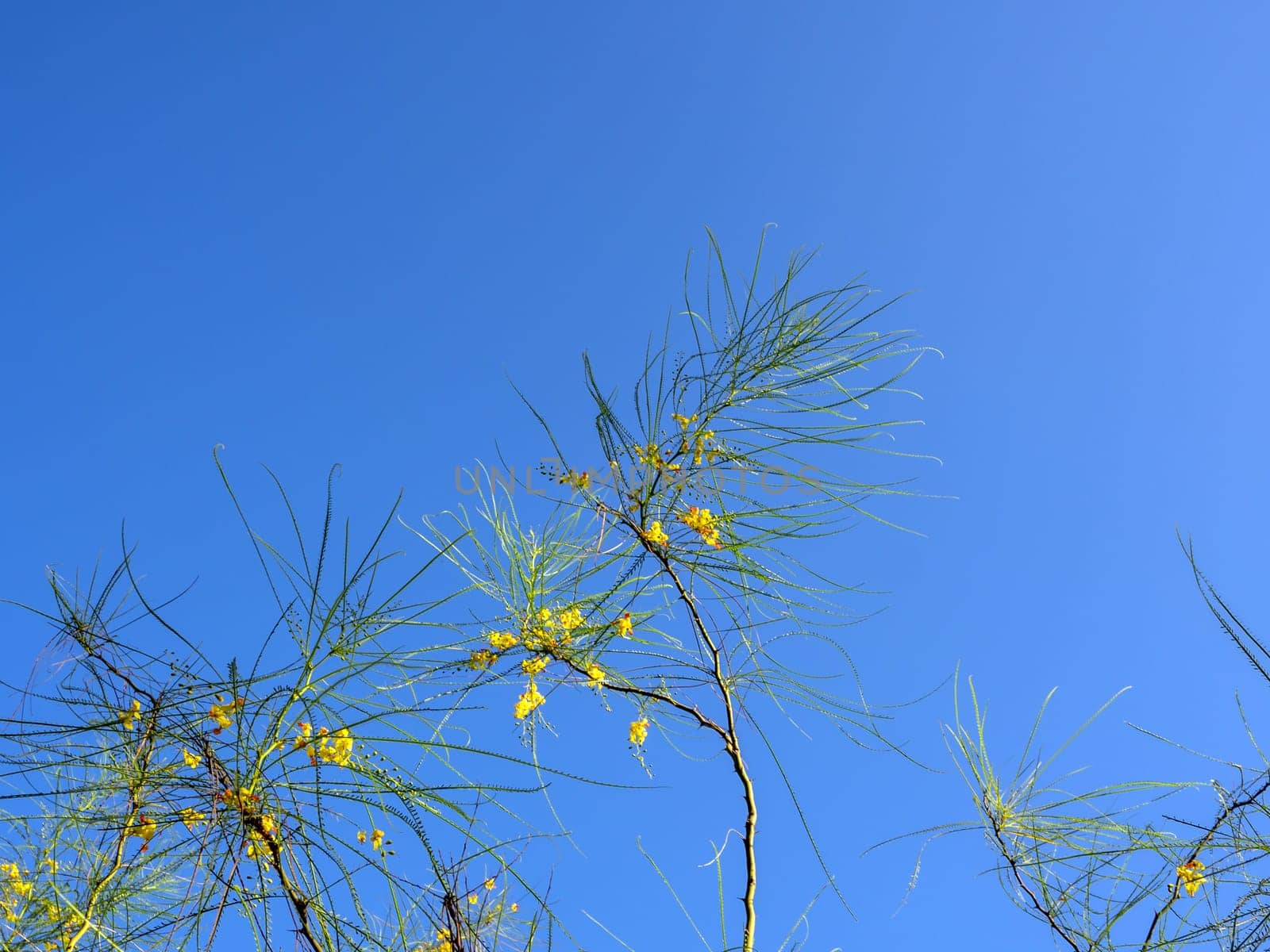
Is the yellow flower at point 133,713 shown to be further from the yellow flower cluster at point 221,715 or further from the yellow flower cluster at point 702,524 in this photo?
the yellow flower cluster at point 702,524

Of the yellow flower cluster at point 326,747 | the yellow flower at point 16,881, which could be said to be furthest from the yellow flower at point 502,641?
the yellow flower at point 16,881

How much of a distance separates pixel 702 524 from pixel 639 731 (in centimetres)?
50

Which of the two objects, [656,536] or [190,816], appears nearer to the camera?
[190,816]

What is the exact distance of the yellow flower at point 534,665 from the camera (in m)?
2.17

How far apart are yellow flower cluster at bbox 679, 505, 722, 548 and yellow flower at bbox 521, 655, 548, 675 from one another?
44cm

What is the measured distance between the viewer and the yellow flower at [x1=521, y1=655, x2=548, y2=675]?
2166 millimetres

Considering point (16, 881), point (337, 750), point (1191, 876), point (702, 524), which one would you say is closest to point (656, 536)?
point (702, 524)

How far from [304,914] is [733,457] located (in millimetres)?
1323

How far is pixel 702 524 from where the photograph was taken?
2234mm

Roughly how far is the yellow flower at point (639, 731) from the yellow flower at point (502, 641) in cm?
34

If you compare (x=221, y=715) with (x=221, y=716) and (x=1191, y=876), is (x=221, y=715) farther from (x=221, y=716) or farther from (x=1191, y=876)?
(x=1191, y=876)

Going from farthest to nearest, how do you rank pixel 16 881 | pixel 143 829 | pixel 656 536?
pixel 16 881, pixel 656 536, pixel 143 829

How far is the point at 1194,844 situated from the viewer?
1.78m

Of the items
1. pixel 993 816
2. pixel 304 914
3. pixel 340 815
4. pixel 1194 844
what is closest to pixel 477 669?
pixel 340 815
